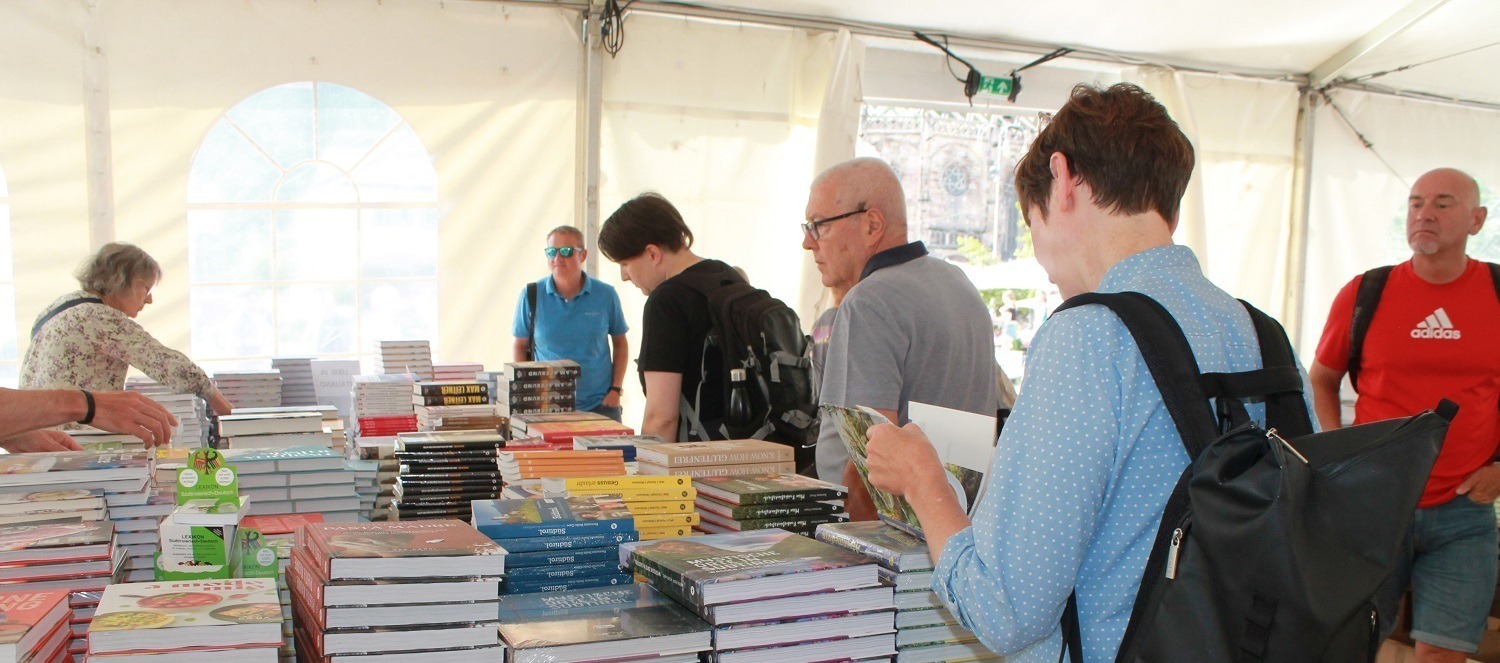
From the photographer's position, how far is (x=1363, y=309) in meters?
3.62

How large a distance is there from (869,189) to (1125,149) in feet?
4.71

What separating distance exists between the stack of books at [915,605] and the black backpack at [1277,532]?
40 cm

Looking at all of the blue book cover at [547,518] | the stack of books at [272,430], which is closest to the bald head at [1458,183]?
the blue book cover at [547,518]

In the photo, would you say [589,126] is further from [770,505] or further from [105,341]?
[770,505]

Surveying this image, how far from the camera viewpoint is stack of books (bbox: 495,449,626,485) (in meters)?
2.20

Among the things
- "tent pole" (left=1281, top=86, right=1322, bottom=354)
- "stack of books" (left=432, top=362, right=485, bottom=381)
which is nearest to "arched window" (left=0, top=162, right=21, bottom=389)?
"stack of books" (left=432, top=362, right=485, bottom=381)

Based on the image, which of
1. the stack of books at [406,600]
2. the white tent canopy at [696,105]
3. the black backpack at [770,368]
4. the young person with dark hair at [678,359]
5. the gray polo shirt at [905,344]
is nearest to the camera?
the stack of books at [406,600]

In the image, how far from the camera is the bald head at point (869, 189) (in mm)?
2631

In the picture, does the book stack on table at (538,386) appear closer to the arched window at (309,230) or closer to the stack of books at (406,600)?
the arched window at (309,230)

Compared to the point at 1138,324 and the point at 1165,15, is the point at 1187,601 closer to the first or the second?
the point at 1138,324

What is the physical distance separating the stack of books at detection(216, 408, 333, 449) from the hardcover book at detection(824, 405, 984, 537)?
188 centimetres

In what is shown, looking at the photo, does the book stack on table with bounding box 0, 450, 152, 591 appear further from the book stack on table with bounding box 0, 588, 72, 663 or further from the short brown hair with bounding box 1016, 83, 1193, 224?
the short brown hair with bounding box 1016, 83, 1193, 224

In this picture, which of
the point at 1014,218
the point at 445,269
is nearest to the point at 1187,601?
the point at 445,269

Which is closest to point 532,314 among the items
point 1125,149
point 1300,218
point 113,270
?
point 113,270
